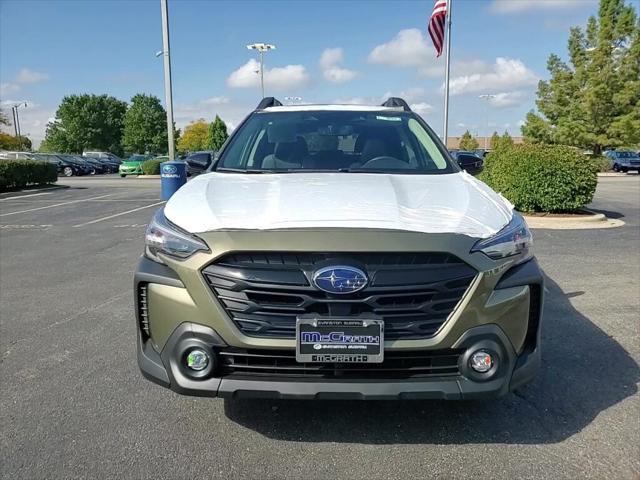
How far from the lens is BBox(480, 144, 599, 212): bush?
11.0 m

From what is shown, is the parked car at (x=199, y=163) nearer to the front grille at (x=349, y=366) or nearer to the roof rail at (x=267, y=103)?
the roof rail at (x=267, y=103)

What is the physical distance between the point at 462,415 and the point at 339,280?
4.36ft

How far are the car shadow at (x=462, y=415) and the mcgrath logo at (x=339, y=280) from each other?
0.96 meters

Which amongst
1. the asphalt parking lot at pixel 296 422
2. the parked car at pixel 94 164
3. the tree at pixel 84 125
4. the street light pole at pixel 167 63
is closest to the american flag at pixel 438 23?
the street light pole at pixel 167 63

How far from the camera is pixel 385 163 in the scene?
12.8 feet

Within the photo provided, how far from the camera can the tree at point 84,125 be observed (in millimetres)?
80438

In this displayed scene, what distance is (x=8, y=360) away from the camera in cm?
410

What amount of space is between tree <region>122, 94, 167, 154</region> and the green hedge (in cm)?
5539

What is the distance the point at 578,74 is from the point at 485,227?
37.1 metres

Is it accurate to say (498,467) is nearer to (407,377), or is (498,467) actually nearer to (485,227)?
(407,377)

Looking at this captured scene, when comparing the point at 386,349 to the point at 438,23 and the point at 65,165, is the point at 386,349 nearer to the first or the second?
the point at 438,23

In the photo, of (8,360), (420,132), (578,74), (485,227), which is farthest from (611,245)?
(578,74)

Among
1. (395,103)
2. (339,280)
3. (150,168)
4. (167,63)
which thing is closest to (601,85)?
(167,63)

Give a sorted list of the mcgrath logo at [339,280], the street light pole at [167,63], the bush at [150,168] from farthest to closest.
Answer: the bush at [150,168]
the street light pole at [167,63]
the mcgrath logo at [339,280]
